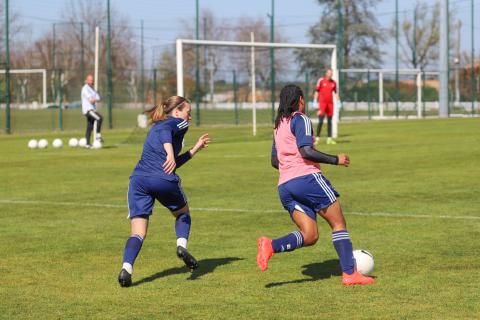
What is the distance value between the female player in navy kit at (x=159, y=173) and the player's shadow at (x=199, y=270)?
346 millimetres

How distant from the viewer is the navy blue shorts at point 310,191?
828cm

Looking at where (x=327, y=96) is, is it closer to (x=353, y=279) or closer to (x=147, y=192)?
(x=147, y=192)

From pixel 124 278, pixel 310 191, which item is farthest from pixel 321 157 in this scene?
pixel 124 278

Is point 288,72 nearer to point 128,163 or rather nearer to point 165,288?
point 128,163

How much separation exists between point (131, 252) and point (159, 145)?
927mm

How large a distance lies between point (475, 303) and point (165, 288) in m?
2.52

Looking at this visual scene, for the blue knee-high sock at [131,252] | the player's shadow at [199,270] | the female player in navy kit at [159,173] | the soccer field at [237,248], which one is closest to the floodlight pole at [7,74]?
the soccer field at [237,248]

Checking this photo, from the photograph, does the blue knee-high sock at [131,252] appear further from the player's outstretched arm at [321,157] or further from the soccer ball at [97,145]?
the soccer ball at [97,145]

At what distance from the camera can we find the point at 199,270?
925cm

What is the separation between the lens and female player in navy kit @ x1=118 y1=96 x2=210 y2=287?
8523 mm

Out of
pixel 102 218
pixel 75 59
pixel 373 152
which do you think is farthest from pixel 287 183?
pixel 75 59

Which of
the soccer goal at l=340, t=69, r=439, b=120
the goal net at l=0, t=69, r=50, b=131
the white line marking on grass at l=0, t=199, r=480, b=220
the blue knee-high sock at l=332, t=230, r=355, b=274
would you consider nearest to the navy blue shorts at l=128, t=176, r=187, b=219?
the blue knee-high sock at l=332, t=230, r=355, b=274

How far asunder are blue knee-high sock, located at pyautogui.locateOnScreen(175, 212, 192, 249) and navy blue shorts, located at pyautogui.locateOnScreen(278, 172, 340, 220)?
1.01 meters

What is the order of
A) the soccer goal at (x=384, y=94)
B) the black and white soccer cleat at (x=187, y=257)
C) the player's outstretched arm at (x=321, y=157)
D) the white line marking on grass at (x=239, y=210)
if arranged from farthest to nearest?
the soccer goal at (x=384, y=94), the white line marking on grass at (x=239, y=210), the black and white soccer cleat at (x=187, y=257), the player's outstretched arm at (x=321, y=157)
